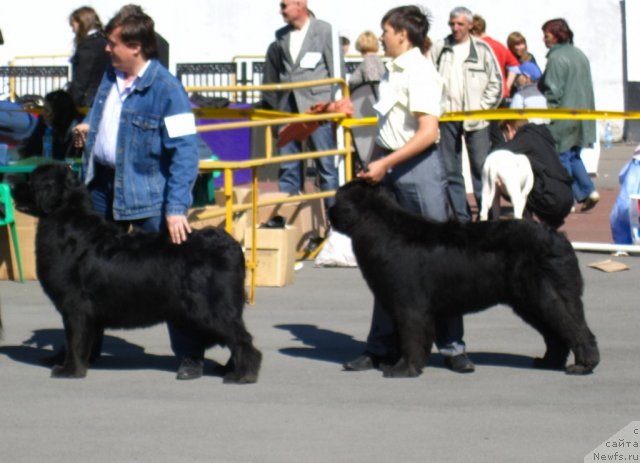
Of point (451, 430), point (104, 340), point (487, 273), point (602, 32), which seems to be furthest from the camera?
point (602, 32)

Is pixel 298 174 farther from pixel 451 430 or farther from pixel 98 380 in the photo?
pixel 451 430

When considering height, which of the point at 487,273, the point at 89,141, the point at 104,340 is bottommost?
the point at 104,340

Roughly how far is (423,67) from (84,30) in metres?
5.46

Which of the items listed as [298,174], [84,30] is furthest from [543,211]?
[84,30]

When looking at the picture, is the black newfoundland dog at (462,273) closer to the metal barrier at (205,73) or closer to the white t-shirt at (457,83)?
the white t-shirt at (457,83)

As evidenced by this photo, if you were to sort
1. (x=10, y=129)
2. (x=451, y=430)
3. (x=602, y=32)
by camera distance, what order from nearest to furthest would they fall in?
(x=451, y=430), (x=10, y=129), (x=602, y=32)

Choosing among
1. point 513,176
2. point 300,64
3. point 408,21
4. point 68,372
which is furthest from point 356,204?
point 300,64

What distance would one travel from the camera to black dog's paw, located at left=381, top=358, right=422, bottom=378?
23.0 feet

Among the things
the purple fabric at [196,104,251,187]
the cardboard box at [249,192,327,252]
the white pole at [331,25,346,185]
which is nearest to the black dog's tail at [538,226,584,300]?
the cardboard box at [249,192,327,252]

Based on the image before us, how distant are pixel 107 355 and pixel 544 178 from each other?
506 centimetres

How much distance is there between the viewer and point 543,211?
38.3 ft

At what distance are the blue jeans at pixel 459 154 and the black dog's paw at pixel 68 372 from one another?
550cm

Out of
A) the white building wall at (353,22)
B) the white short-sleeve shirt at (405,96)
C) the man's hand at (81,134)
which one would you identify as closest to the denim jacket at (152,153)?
the man's hand at (81,134)

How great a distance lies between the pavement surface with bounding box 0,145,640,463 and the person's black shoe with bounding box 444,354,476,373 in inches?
2.6
